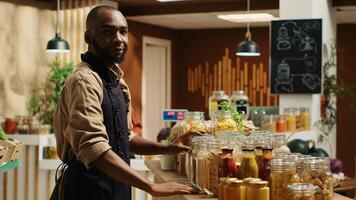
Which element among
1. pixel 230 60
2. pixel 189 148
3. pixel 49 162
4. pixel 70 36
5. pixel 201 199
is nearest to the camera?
pixel 201 199

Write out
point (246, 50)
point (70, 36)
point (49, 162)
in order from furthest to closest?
point (70, 36), point (246, 50), point (49, 162)

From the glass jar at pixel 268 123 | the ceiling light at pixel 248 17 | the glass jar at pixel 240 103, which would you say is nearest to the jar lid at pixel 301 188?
the glass jar at pixel 240 103

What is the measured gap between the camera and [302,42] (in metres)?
7.06

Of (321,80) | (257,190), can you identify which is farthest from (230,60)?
(257,190)

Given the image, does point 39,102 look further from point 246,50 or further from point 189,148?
point 189,148

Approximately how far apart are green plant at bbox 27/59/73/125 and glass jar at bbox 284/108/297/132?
3446 mm

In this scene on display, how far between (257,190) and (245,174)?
0.46ft

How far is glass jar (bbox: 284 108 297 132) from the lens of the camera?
20.9ft

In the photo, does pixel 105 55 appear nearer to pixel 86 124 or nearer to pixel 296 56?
pixel 86 124

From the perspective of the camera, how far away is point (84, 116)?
2379 millimetres

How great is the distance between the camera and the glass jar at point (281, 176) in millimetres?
2223

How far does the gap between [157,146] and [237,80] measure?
8.73m

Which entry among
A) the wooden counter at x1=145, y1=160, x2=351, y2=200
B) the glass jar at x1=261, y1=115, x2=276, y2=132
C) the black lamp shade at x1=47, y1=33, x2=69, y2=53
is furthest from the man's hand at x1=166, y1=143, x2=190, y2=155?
the black lamp shade at x1=47, y1=33, x2=69, y2=53

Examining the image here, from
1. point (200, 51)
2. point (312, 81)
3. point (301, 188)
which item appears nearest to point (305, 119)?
point (312, 81)
